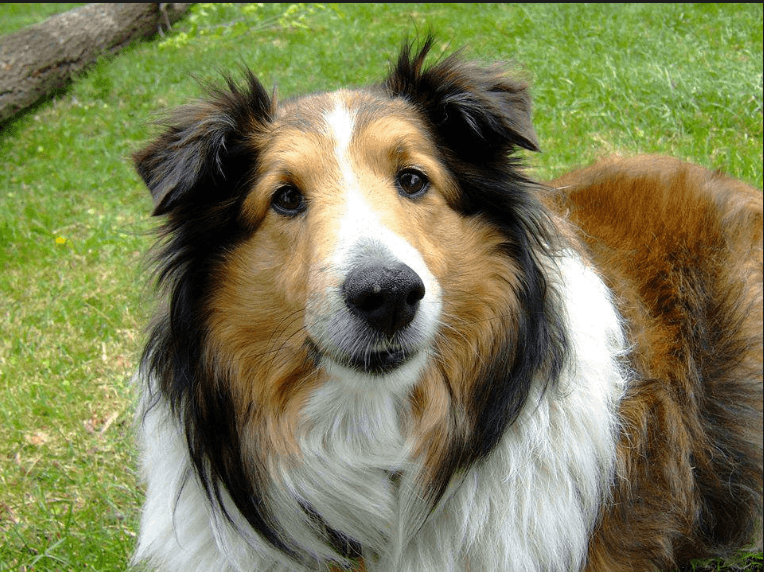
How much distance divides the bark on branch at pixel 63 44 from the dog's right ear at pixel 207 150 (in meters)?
7.08

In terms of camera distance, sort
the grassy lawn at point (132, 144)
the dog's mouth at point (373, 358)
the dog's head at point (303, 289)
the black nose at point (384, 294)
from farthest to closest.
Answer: the grassy lawn at point (132, 144) → the dog's head at point (303, 289) → the dog's mouth at point (373, 358) → the black nose at point (384, 294)

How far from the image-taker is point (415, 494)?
2.57 metres

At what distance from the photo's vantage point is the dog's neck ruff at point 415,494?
8.47ft

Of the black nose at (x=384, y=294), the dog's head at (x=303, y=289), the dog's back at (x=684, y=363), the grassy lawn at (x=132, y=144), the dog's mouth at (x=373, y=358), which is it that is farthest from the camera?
the grassy lawn at (x=132, y=144)

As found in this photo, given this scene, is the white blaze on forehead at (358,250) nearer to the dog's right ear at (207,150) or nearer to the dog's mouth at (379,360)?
the dog's mouth at (379,360)

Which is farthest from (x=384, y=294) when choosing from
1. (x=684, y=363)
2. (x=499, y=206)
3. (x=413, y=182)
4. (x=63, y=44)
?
(x=63, y=44)

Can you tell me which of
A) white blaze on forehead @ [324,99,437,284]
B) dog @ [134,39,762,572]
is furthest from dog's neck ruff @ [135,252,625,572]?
white blaze on forehead @ [324,99,437,284]

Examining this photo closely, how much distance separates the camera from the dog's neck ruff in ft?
8.47

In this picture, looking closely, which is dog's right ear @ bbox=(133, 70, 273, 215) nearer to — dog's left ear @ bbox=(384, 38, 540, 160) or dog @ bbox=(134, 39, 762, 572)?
dog @ bbox=(134, 39, 762, 572)

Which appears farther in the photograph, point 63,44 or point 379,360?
point 63,44

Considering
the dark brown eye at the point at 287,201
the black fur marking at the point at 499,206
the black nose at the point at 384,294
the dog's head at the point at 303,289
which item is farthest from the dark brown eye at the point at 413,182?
the black nose at the point at 384,294

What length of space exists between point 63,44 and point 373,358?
8952 millimetres

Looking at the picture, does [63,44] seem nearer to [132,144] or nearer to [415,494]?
[132,144]

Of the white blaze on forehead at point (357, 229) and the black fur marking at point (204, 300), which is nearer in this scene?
the white blaze on forehead at point (357, 229)
